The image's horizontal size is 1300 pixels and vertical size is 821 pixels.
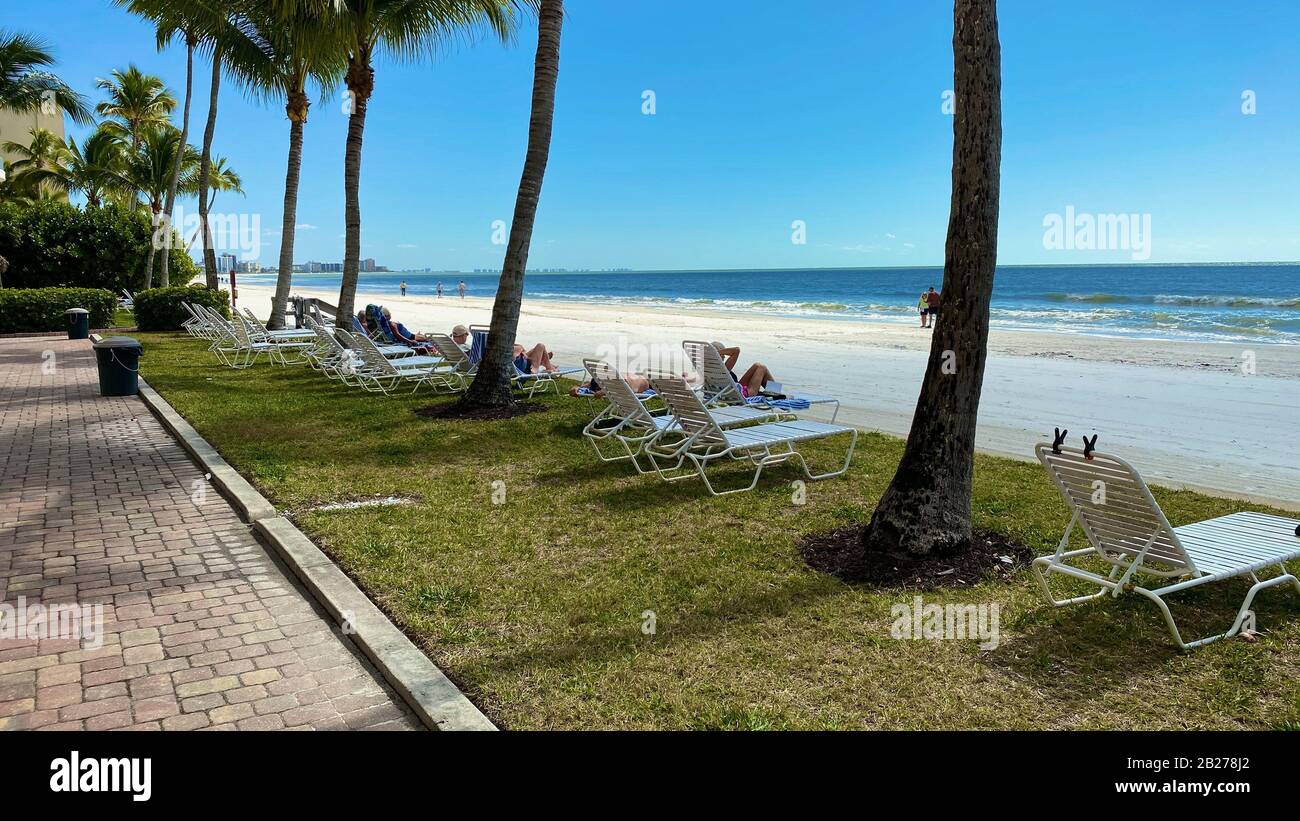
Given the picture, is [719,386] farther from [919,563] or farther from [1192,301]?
[1192,301]

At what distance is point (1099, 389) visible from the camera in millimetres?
13648

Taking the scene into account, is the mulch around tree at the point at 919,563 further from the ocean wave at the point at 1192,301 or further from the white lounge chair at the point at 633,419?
the ocean wave at the point at 1192,301

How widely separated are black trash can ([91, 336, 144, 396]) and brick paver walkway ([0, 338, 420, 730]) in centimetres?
432

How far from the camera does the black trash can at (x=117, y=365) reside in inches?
472

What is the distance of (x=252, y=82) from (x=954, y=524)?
69.7ft

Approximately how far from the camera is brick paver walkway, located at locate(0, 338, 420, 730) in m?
3.37

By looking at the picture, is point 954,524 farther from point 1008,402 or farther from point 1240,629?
point 1008,402

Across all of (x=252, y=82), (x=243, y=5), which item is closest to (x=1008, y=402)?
(x=243, y=5)

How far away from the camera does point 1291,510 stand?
627 cm

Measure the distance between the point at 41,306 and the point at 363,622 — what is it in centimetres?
2483

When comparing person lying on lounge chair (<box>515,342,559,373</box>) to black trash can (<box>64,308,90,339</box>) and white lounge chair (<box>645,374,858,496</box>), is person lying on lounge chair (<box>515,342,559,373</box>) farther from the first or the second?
black trash can (<box>64,308,90,339</box>)

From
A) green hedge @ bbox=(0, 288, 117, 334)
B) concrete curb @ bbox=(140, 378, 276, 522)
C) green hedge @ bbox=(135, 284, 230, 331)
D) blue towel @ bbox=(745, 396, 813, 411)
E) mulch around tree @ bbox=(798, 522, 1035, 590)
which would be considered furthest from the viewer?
green hedge @ bbox=(135, 284, 230, 331)

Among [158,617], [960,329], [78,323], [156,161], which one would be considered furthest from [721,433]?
[156,161]

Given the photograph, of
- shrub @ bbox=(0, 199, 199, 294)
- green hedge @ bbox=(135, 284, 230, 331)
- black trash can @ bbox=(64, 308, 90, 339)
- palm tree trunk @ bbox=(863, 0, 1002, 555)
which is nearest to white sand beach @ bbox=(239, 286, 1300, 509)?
palm tree trunk @ bbox=(863, 0, 1002, 555)
